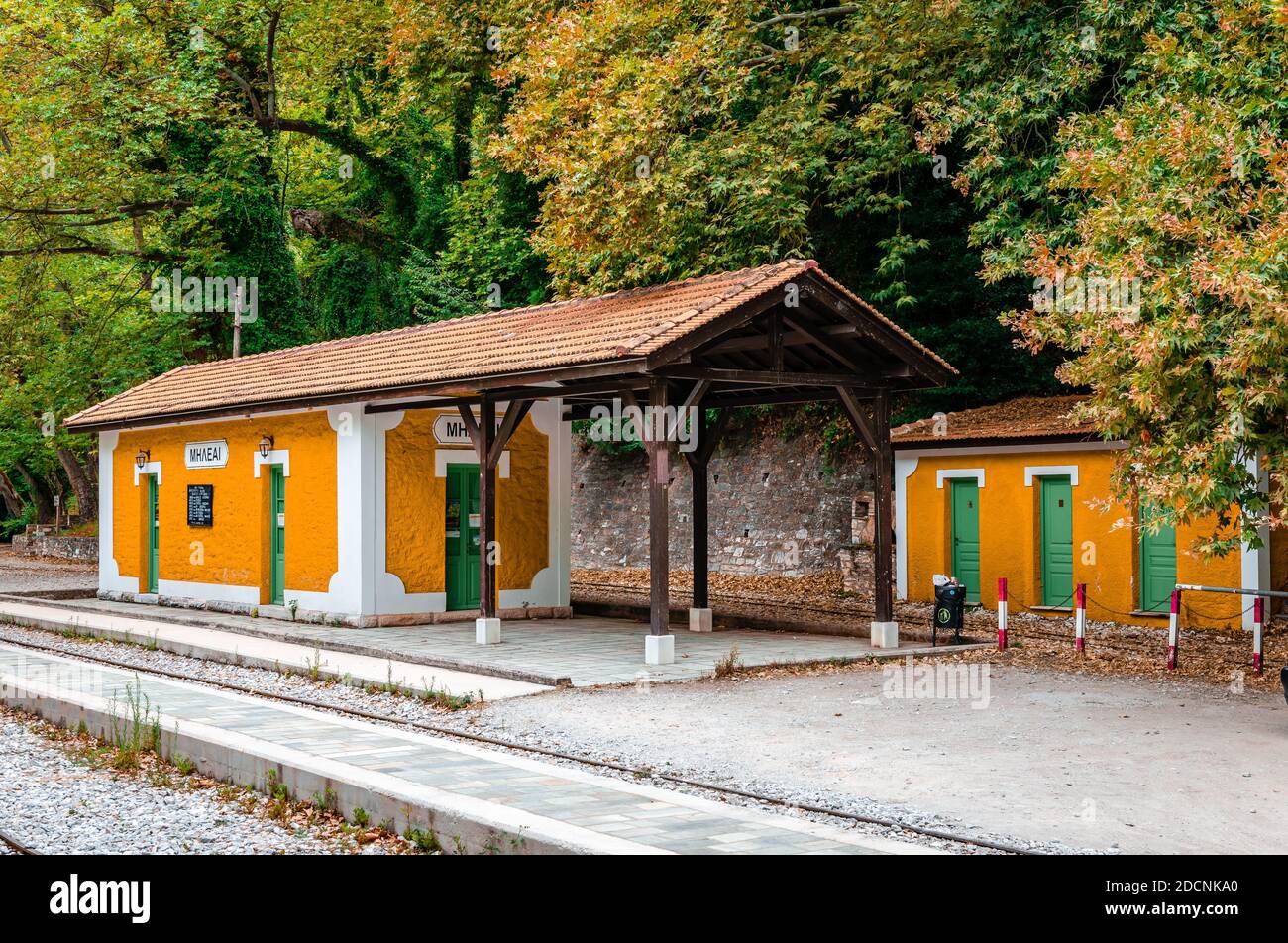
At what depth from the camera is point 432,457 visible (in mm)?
18984

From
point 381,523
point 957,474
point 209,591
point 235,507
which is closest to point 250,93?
point 235,507

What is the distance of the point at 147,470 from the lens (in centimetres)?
2352

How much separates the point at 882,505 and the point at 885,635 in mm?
1548

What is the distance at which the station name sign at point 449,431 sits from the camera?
19016 millimetres

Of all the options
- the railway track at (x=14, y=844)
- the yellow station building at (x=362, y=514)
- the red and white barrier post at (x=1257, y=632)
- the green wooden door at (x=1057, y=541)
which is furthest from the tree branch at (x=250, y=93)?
the railway track at (x=14, y=844)

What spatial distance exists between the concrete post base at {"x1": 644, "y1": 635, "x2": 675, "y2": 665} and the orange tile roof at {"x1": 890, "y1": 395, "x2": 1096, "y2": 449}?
6.91 meters

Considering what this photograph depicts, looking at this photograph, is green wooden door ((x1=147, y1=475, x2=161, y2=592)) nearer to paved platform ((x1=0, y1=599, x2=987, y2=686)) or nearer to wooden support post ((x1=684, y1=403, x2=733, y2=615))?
paved platform ((x1=0, y1=599, x2=987, y2=686))

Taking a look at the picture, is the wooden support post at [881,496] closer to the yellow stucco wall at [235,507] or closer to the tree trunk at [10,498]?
the yellow stucco wall at [235,507]

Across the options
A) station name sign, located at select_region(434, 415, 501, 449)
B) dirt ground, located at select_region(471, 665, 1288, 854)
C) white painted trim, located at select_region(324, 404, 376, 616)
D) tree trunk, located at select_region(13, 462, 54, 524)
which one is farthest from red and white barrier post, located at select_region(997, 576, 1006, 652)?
tree trunk, located at select_region(13, 462, 54, 524)

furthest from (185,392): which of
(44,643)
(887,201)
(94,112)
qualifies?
(887,201)

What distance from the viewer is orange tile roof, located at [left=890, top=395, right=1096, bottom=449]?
18.9 m

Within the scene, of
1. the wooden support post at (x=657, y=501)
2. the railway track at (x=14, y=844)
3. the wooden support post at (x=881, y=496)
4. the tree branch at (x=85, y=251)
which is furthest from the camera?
the tree branch at (x=85, y=251)

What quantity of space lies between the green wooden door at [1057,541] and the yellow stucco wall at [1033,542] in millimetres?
115

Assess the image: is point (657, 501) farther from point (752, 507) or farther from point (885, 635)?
point (752, 507)
